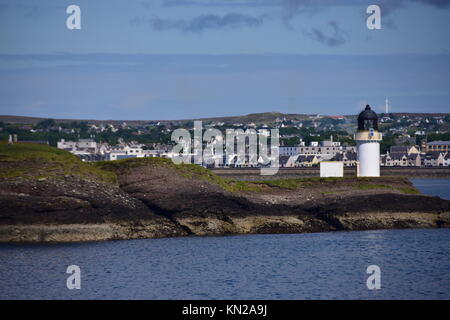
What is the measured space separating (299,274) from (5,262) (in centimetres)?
1243

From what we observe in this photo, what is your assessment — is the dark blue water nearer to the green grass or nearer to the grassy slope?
the green grass

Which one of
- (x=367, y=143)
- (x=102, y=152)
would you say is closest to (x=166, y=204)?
(x=367, y=143)

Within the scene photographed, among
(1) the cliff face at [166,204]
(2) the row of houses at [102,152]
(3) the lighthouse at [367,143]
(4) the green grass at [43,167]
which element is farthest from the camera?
(2) the row of houses at [102,152]

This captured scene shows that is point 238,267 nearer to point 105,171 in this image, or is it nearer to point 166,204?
point 166,204

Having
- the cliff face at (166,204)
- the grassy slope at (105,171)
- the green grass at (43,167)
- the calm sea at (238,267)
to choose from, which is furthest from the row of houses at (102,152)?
the calm sea at (238,267)

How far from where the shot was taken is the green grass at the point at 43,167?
153ft

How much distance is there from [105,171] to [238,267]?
1609cm

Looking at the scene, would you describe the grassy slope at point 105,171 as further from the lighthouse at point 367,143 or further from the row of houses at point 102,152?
the row of houses at point 102,152

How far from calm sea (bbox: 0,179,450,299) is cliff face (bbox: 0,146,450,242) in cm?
142

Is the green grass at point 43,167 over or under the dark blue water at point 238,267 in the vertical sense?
over

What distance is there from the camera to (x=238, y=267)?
37.5m

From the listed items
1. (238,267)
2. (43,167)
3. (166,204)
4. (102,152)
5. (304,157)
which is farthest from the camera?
(304,157)
